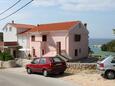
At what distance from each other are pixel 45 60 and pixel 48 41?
1051 inches

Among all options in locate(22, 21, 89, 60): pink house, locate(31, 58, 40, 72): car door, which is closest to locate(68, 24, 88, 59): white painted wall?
locate(22, 21, 89, 60): pink house

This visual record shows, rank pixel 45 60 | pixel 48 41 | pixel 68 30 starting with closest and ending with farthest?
pixel 45 60
pixel 68 30
pixel 48 41

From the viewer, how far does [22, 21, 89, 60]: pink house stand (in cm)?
4862

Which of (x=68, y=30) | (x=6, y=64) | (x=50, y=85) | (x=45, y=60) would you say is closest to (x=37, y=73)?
(x=45, y=60)

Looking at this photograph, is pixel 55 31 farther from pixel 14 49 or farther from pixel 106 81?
pixel 106 81

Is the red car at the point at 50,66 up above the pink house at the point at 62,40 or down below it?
below

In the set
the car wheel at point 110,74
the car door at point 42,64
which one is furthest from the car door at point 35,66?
the car wheel at point 110,74

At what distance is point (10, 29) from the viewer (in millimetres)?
62406

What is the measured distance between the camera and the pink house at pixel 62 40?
160ft

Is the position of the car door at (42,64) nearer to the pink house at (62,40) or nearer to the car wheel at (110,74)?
the car wheel at (110,74)

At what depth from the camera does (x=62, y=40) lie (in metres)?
49.1

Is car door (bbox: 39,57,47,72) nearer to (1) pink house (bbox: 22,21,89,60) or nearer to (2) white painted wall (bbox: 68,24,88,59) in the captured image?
(1) pink house (bbox: 22,21,89,60)

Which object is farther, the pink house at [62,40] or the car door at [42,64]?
the pink house at [62,40]

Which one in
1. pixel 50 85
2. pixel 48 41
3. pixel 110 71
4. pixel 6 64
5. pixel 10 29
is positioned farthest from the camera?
pixel 10 29
